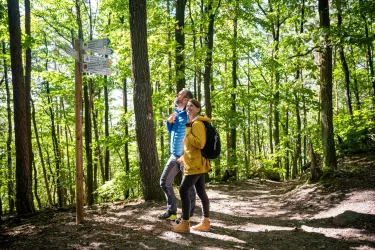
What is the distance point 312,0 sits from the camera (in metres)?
9.35

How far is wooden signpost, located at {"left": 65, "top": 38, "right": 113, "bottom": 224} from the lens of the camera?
16.0ft

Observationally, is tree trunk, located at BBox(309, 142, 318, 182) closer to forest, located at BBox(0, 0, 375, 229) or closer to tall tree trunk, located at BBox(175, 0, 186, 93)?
forest, located at BBox(0, 0, 375, 229)

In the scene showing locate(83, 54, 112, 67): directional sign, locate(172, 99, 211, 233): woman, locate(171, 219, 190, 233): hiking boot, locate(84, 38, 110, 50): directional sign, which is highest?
locate(84, 38, 110, 50): directional sign

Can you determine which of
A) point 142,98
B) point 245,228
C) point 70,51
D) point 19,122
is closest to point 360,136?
point 245,228

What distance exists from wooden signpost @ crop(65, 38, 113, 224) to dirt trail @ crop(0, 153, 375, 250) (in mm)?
618

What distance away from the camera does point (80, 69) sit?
4957mm

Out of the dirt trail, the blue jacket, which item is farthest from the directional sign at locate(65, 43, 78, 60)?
the dirt trail

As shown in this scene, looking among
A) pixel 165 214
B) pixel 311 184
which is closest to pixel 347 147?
pixel 311 184

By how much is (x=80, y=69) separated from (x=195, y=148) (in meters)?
2.60

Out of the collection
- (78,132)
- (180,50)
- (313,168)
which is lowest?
(313,168)

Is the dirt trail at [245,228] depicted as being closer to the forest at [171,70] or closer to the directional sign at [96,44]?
the forest at [171,70]

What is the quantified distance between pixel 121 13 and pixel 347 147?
1238cm

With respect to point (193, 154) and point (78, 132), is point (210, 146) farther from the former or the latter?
point (78, 132)

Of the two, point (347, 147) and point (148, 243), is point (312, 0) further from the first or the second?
point (148, 243)
